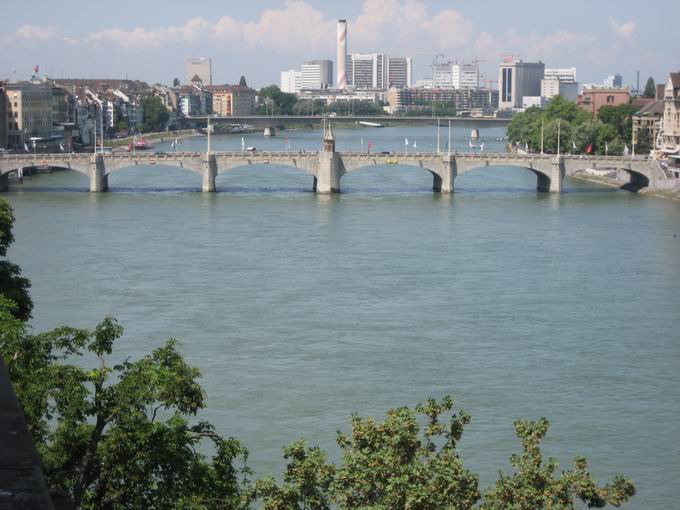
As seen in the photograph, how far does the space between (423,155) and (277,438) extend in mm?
28973

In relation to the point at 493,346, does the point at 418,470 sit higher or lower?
higher

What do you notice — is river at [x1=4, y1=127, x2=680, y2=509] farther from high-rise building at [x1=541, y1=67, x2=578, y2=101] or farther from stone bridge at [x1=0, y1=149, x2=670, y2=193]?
high-rise building at [x1=541, y1=67, x2=578, y2=101]

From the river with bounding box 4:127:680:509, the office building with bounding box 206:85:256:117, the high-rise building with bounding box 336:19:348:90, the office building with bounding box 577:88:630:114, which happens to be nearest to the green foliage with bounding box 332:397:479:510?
the river with bounding box 4:127:680:509

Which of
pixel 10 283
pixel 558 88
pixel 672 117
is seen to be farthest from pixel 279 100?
pixel 10 283

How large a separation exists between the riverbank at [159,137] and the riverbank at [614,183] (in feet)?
90.4

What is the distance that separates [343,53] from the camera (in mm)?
190875

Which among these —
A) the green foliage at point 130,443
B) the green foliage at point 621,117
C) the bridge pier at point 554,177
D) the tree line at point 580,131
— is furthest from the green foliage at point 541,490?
the green foliage at point 621,117

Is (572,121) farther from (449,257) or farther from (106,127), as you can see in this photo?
(449,257)

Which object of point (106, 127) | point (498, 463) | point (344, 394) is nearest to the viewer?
point (498, 463)

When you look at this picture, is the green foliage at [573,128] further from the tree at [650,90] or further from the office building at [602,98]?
the tree at [650,90]

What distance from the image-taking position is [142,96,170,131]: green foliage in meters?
87.4

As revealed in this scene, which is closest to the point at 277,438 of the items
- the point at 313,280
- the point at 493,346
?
the point at 493,346

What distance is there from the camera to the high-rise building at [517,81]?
182 metres

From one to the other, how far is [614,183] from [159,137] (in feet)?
136
